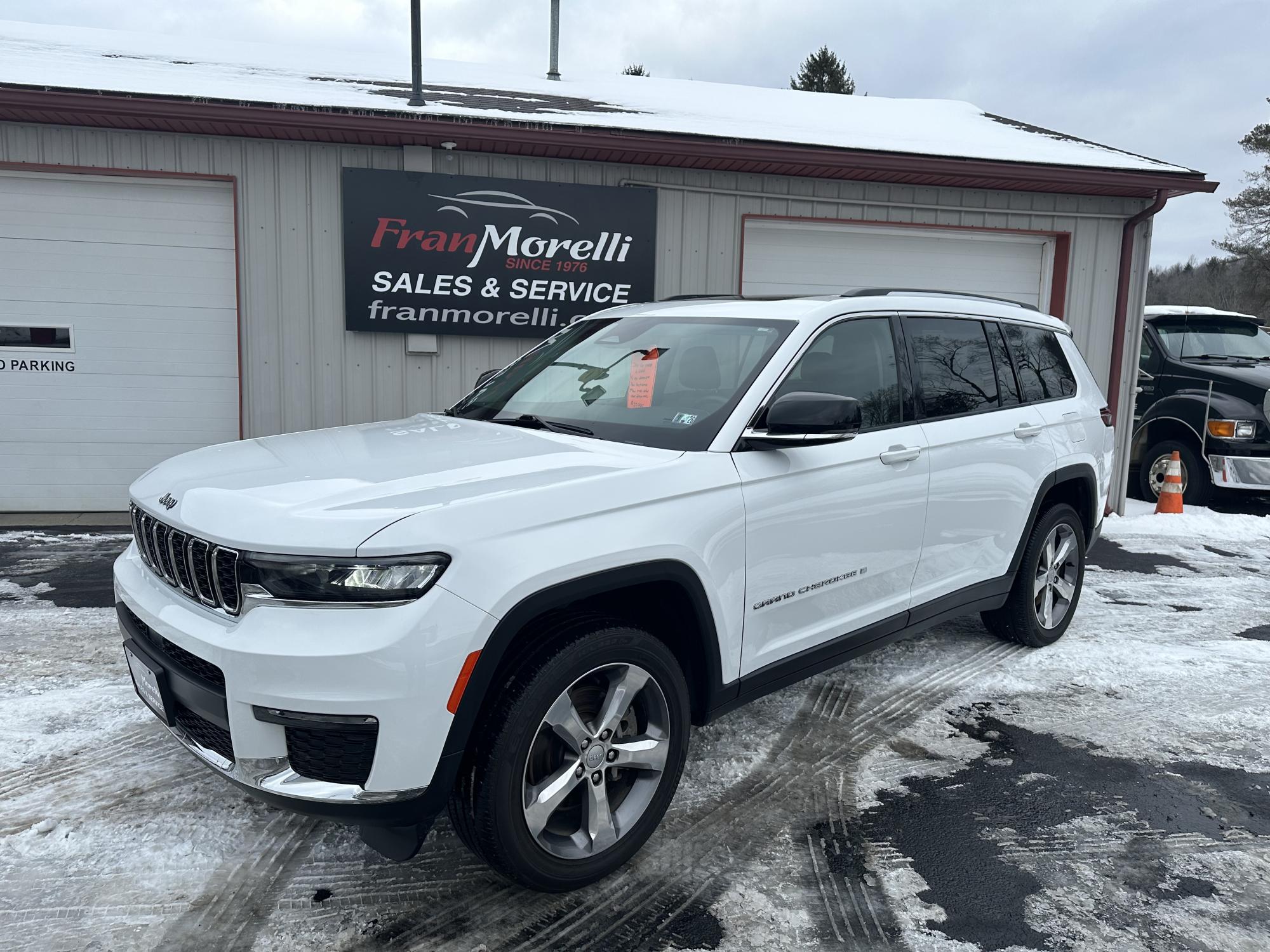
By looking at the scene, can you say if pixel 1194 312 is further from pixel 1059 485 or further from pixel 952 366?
pixel 952 366

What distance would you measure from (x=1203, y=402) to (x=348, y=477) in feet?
31.5

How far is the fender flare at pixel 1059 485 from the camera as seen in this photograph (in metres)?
4.69

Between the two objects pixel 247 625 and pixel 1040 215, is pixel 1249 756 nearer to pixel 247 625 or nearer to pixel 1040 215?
pixel 247 625

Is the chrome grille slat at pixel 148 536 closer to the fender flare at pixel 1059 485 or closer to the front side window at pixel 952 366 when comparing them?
the front side window at pixel 952 366

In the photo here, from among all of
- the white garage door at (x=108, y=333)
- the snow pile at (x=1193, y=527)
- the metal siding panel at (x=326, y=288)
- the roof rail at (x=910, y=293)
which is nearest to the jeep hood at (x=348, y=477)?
the roof rail at (x=910, y=293)

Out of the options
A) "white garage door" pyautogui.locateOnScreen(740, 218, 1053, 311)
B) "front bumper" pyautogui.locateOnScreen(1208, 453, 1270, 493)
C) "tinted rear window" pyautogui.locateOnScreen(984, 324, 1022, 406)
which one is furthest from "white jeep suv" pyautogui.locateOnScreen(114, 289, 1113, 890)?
"front bumper" pyautogui.locateOnScreen(1208, 453, 1270, 493)

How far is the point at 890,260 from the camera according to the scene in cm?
925

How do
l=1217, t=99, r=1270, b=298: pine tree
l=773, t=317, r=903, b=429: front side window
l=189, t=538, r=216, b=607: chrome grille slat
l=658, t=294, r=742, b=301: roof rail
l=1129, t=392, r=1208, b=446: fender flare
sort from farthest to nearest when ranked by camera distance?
1. l=1217, t=99, r=1270, b=298: pine tree
2. l=1129, t=392, r=1208, b=446: fender flare
3. l=658, t=294, r=742, b=301: roof rail
4. l=773, t=317, r=903, b=429: front side window
5. l=189, t=538, r=216, b=607: chrome grille slat

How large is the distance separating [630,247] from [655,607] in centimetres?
596

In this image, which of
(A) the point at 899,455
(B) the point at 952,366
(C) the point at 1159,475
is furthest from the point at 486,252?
(C) the point at 1159,475

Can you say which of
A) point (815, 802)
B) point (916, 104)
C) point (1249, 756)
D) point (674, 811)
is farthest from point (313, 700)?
point (916, 104)

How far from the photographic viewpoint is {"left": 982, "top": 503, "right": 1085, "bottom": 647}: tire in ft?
15.8

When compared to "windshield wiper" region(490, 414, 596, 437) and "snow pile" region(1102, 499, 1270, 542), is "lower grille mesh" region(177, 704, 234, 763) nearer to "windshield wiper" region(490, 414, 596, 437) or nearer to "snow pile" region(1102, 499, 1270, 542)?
"windshield wiper" region(490, 414, 596, 437)

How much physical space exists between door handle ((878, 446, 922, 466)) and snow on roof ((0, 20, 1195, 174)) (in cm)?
501
